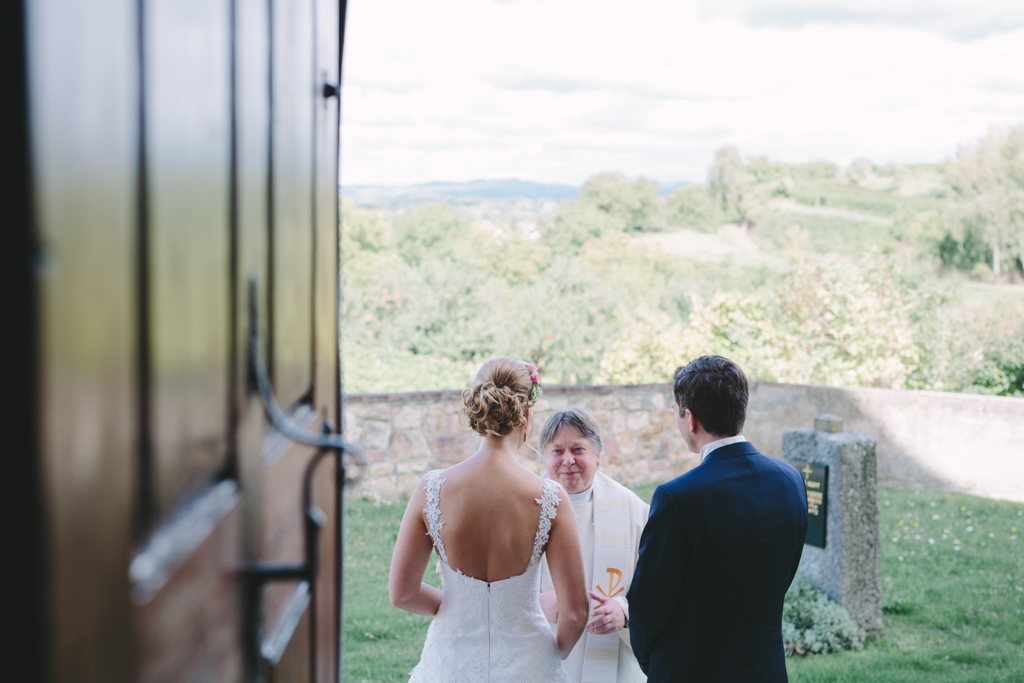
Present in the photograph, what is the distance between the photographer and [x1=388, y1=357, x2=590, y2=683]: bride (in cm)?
257

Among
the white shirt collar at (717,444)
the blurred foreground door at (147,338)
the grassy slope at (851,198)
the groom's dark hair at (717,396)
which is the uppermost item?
the grassy slope at (851,198)

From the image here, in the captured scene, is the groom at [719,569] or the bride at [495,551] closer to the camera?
the groom at [719,569]

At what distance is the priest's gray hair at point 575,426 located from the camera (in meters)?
3.28

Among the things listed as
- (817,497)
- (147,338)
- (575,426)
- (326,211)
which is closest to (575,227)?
(817,497)

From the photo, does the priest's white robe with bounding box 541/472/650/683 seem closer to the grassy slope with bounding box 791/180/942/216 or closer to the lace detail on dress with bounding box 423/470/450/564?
the lace detail on dress with bounding box 423/470/450/564

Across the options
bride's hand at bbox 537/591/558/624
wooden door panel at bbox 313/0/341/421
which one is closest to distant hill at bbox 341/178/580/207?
bride's hand at bbox 537/591/558/624

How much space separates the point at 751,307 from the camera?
11.4 metres

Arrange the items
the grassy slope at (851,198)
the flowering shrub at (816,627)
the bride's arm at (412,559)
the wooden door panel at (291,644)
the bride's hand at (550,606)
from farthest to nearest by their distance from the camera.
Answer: the grassy slope at (851,198)
the flowering shrub at (816,627)
the bride's hand at (550,606)
the bride's arm at (412,559)
the wooden door panel at (291,644)

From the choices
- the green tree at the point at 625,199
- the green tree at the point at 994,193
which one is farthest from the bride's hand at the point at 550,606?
the green tree at the point at 994,193

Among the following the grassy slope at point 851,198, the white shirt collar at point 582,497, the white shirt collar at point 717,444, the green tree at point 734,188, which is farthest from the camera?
the grassy slope at point 851,198

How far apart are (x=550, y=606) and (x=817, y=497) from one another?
10.9 ft

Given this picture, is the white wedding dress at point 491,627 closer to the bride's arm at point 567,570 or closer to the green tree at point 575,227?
the bride's arm at point 567,570

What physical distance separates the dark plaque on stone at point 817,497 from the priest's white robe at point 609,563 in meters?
2.79

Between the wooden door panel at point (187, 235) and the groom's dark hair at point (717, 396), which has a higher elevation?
the wooden door panel at point (187, 235)
